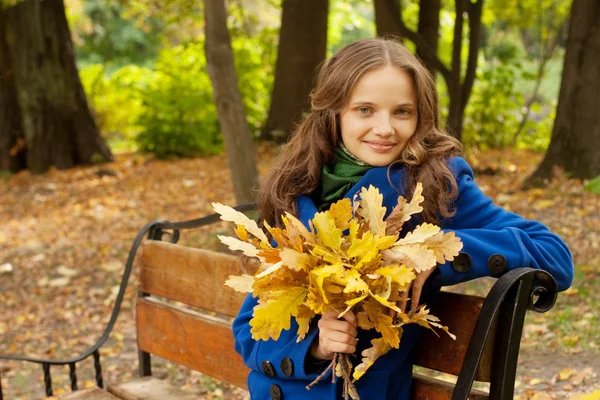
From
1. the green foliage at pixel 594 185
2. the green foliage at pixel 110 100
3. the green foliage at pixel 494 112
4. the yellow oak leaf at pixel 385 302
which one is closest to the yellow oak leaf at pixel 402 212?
the yellow oak leaf at pixel 385 302

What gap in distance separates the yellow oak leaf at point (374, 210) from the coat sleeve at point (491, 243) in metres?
0.27

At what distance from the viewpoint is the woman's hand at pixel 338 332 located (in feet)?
6.13

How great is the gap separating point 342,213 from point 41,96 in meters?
11.5

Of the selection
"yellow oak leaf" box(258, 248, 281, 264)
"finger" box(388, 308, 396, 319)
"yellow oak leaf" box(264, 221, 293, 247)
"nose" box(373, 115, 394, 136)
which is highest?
"nose" box(373, 115, 394, 136)

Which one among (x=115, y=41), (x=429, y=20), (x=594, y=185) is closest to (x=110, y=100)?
(x=429, y=20)

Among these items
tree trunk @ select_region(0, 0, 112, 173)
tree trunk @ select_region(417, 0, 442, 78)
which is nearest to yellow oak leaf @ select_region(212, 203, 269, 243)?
tree trunk @ select_region(417, 0, 442, 78)

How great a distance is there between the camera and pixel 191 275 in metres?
3.16

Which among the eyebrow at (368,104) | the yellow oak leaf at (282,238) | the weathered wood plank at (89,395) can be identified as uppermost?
the eyebrow at (368,104)

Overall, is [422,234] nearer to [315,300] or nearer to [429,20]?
[315,300]

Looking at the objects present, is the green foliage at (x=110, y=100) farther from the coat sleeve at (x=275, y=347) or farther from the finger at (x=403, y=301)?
the finger at (x=403, y=301)

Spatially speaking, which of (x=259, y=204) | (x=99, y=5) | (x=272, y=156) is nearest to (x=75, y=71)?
(x=272, y=156)

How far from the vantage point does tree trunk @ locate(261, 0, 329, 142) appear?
1070cm

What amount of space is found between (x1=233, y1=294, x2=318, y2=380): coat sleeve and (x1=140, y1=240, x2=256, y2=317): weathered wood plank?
46 centimetres

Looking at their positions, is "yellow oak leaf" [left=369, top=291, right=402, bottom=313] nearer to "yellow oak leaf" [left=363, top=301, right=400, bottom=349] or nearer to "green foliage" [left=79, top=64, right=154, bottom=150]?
"yellow oak leaf" [left=363, top=301, right=400, bottom=349]
